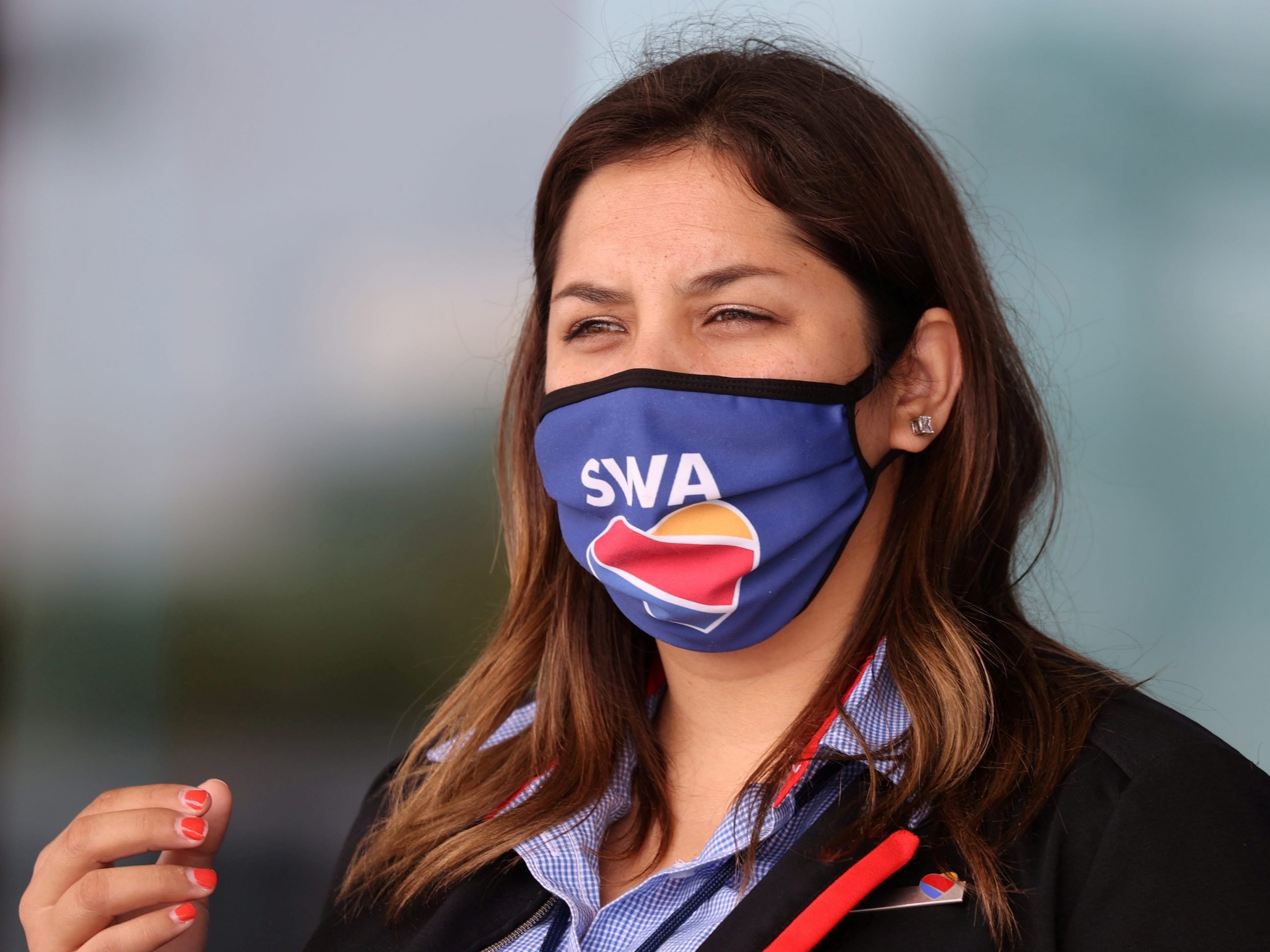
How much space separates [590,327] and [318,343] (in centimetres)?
114

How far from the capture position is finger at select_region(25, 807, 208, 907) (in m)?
1.48

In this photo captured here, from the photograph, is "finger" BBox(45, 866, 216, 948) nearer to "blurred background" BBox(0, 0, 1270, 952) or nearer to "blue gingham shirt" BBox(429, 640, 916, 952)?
"blue gingham shirt" BBox(429, 640, 916, 952)

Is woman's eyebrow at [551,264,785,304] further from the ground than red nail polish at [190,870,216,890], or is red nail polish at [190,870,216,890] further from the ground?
woman's eyebrow at [551,264,785,304]

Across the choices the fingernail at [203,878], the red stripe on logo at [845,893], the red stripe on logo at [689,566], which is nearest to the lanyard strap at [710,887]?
the red stripe on logo at [845,893]

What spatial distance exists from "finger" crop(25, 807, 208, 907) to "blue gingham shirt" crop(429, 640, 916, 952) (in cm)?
48

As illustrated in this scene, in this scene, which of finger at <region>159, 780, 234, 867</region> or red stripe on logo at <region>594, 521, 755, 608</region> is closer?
red stripe on logo at <region>594, 521, 755, 608</region>

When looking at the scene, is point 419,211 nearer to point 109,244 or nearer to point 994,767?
point 109,244

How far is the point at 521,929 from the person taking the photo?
154 centimetres

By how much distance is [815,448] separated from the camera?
4.81ft

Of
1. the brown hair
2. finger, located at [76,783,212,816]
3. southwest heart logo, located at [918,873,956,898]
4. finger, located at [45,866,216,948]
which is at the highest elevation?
the brown hair

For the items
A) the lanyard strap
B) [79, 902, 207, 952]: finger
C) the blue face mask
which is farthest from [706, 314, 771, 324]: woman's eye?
[79, 902, 207, 952]: finger

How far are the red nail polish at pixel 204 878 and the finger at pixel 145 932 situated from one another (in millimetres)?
30

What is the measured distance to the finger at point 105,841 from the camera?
1.48 meters

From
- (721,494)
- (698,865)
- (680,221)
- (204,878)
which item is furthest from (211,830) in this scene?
(680,221)
